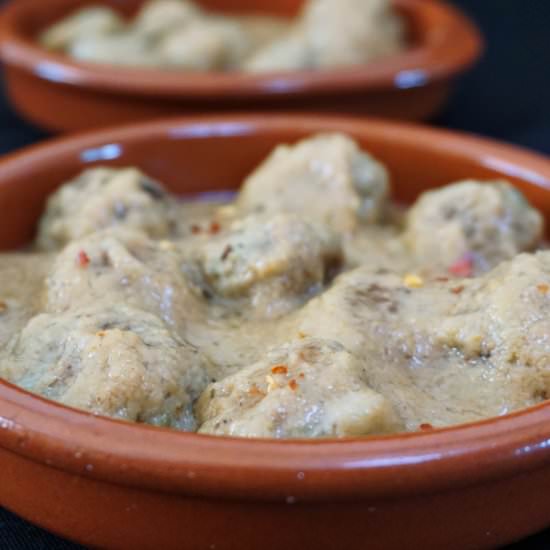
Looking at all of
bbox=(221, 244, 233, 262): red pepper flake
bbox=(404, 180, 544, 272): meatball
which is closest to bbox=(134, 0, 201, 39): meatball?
bbox=(404, 180, 544, 272): meatball

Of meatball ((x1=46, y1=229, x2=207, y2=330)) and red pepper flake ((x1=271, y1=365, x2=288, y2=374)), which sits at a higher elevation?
red pepper flake ((x1=271, y1=365, x2=288, y2=374))

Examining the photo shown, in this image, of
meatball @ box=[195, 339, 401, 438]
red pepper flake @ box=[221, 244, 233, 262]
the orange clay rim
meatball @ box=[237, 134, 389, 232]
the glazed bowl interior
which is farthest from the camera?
the orange clay rim

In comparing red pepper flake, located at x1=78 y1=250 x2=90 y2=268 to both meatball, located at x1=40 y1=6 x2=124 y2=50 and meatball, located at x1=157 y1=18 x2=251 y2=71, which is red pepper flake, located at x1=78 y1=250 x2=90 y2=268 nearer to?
meatball, located at x1=157 y1=18 x2=251 y2=71

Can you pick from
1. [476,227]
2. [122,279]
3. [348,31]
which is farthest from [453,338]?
[348,31]

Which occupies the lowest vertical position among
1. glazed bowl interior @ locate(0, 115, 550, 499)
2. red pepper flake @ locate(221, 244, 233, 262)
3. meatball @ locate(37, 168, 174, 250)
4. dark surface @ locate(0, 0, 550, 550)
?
dark surface @ locate(0, 0, 550, 550)

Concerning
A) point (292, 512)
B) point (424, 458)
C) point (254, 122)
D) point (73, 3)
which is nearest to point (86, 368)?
point (292, 512)

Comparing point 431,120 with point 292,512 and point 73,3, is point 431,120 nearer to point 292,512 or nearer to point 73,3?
point 73,3
